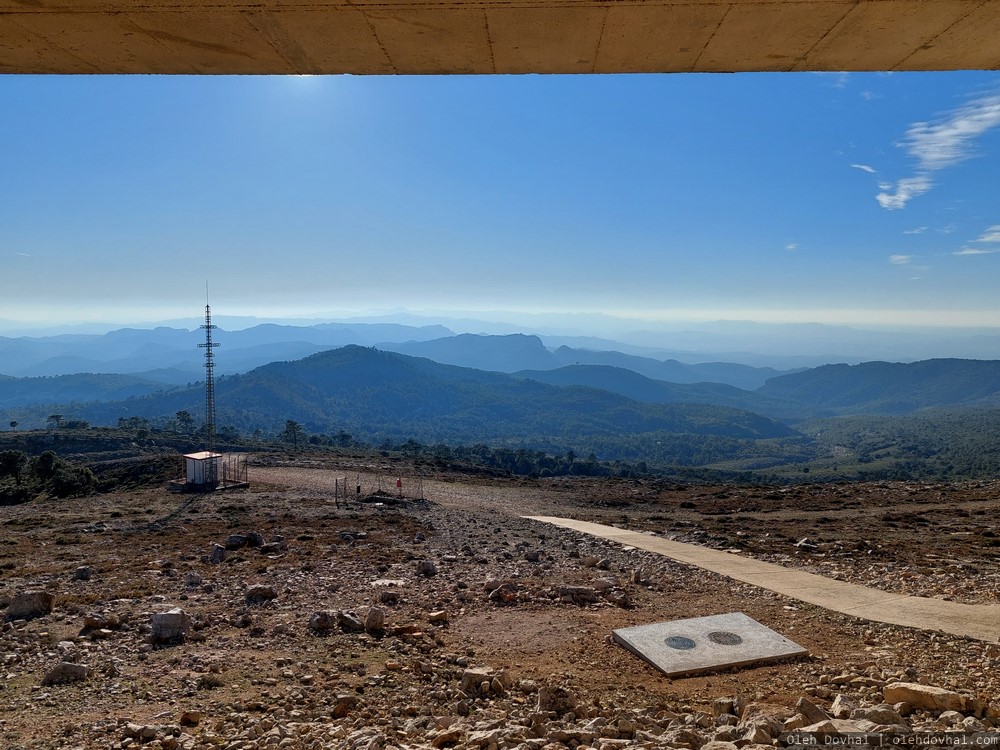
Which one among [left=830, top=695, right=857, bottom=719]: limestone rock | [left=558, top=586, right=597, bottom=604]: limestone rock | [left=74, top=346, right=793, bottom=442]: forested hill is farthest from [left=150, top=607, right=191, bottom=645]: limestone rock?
[left=74, top=346, right=793, bottom=442]: forested hill

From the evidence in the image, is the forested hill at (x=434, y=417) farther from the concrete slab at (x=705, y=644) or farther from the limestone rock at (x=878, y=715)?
the limestone rock at (x=878, y=715)

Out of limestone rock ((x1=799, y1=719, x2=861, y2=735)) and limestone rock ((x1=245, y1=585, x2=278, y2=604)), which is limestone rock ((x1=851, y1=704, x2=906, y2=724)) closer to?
limestone rock ((x1=799, y1=719, x2=861, y2=735))

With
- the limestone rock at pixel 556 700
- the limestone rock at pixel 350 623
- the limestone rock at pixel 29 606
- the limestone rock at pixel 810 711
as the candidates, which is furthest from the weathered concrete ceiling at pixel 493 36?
the limestone rock at pixel 29 606

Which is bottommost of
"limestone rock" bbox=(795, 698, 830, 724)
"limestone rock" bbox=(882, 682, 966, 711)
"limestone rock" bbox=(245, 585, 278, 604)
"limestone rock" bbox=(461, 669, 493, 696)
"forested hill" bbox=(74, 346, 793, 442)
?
"forested hill" bbox=(74, 346, 793, 442)

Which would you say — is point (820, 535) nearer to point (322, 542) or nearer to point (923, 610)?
point (923, 610)

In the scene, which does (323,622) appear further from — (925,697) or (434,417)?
(434,417)
